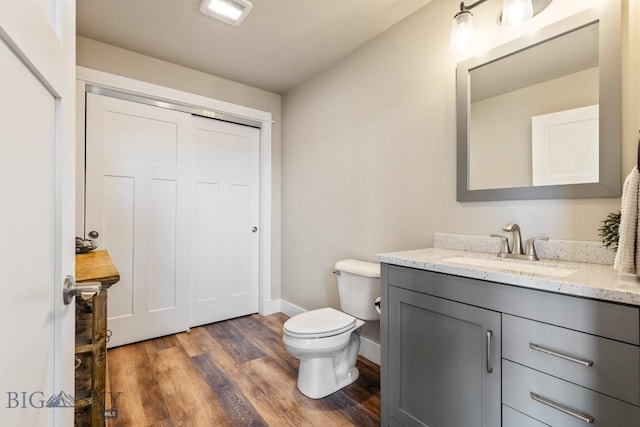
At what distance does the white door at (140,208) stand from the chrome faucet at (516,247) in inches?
94.4

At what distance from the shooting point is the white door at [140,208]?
228 cm

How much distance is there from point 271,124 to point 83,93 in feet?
5.01

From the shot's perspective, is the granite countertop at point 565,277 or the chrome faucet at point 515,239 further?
the chrome faucet at point 515,239

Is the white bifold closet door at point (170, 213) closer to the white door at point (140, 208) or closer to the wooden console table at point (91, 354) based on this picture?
the white door at point (140, 208)

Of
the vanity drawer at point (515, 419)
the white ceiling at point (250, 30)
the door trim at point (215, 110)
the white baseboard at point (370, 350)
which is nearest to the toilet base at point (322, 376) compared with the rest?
the white baseboard at point (370, 350)

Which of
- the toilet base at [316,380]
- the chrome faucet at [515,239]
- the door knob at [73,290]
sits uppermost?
A: the chrome faucet at [515,239]

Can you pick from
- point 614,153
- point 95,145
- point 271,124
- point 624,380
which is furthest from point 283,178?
point 624,380

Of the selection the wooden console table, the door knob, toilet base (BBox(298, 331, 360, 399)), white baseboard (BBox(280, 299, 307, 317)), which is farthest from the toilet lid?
the door knob

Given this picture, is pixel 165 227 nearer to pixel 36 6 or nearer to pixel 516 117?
pixel 36 6

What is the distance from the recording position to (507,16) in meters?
1.34

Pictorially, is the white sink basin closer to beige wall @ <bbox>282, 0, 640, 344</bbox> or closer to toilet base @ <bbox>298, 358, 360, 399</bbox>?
beige wall @ <bbox>282, 0, 640, 344</bbox>

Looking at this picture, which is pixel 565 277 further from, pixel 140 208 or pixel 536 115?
pixel 140 208

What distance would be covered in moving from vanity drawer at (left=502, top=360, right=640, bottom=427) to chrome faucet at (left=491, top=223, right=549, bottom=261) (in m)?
0.56

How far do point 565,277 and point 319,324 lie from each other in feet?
3.99
